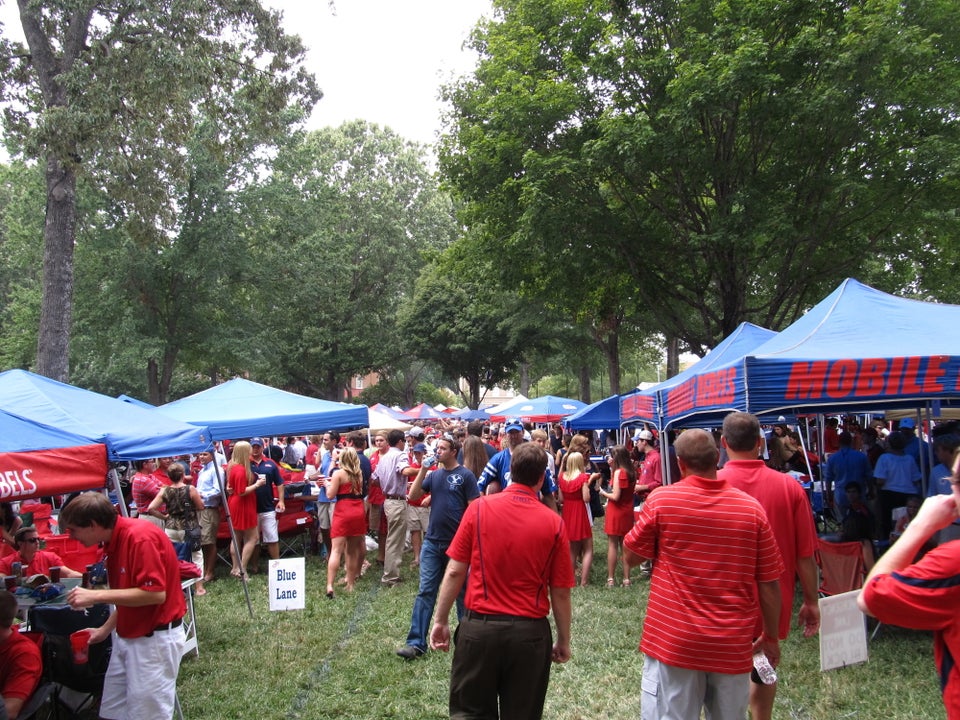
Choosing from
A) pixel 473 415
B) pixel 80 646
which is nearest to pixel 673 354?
pixel 473 415

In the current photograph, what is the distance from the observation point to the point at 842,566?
652 cm

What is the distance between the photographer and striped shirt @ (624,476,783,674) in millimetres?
2980

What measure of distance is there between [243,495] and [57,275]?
5.96 meters

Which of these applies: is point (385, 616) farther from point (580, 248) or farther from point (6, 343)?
point (6, 343)

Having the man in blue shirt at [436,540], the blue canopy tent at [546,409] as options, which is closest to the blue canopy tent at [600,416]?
the blue canopy tent at [546,409]

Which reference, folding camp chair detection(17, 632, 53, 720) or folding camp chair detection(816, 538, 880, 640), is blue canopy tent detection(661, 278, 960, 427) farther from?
folding camp chair detection(17, 632, 53, 720)

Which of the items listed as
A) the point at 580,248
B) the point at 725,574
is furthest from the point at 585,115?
the point at 725,574

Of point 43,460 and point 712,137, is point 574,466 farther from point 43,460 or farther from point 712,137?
point 712,137

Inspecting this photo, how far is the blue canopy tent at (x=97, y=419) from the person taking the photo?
17.5 feet

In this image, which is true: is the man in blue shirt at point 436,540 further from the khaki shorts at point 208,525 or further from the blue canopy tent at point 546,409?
the blue canopy tent at point 546,409

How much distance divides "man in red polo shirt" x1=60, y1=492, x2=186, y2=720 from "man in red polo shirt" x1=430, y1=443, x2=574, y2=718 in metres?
1.51

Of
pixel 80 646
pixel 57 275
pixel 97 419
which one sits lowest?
pixel 80 646

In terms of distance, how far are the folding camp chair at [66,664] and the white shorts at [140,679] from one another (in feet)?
2.72

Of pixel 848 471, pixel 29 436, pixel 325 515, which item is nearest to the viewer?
pixel 29 436
